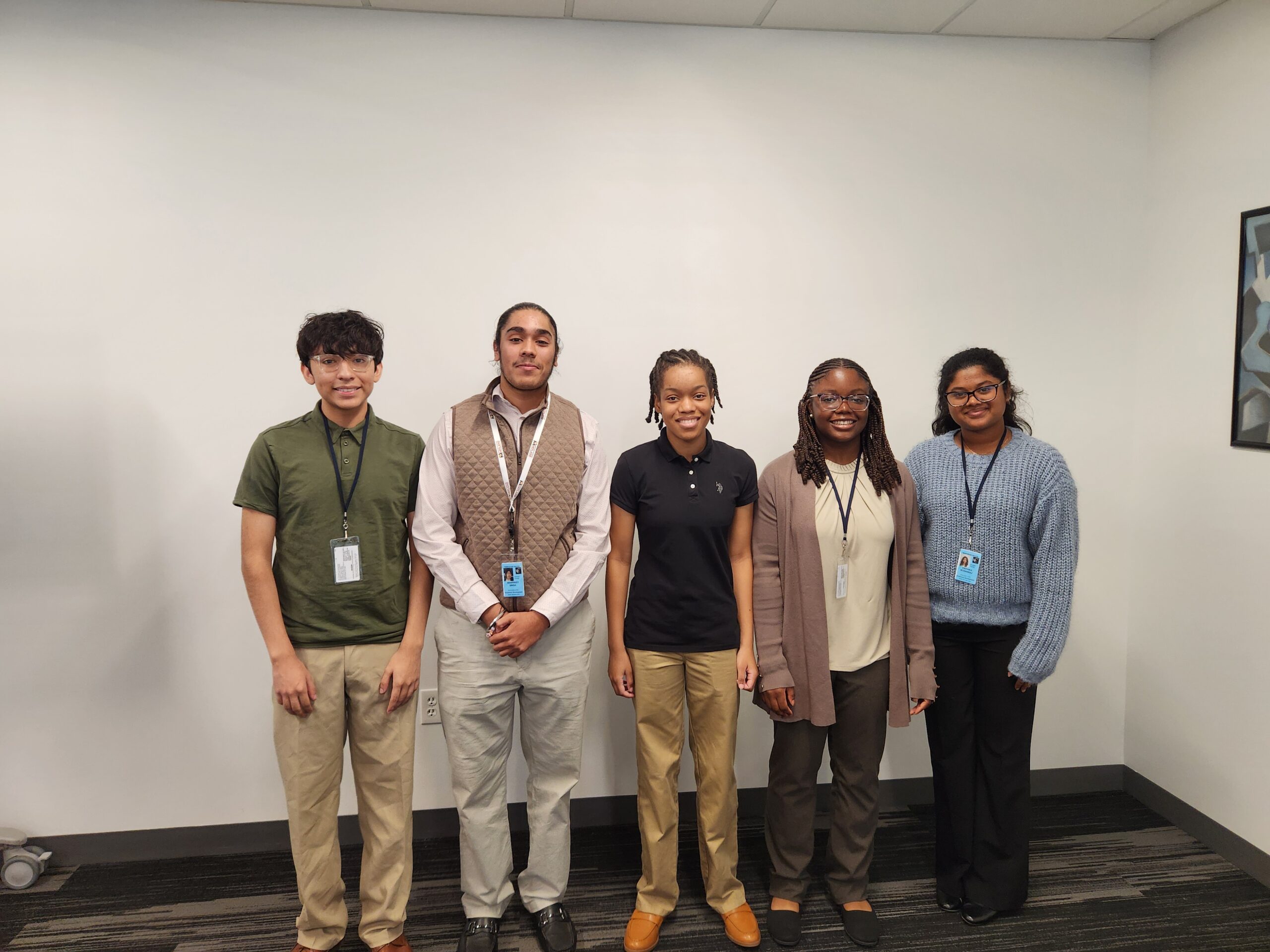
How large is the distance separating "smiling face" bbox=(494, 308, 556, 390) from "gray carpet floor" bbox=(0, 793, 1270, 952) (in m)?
1.61

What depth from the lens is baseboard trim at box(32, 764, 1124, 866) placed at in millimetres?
2670

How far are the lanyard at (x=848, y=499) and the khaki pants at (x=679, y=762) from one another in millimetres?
453

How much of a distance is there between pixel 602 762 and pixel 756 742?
60cm

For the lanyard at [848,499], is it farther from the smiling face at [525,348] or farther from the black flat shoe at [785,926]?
the black flat shoe at [785,926]

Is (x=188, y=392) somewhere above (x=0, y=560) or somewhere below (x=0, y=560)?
above

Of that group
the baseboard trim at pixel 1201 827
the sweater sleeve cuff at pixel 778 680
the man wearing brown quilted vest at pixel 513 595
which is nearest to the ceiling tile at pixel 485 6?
the man wearing brown quilted vest at pixel 513 595

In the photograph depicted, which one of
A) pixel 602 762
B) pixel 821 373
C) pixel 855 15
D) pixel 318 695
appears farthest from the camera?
pixel 602 762

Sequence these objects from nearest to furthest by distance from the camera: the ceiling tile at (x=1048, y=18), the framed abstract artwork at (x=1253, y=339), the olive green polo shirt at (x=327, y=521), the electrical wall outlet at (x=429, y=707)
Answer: the olive green polo shirt at (x=327, y=521)
the framed abstract artwork at (x=1253, y=339)
the ceiling tile at (x=1048, y=18)
the electrical wall outlet at (x=429, y=707)

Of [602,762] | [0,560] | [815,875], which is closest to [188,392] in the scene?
[0,560]

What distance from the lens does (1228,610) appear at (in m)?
2.70

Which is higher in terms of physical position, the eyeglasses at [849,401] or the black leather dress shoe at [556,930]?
the eyeglasses at [849,401]

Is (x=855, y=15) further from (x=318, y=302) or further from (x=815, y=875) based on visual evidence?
(x=815, y=875)

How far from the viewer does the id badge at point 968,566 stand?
2229 millimetres

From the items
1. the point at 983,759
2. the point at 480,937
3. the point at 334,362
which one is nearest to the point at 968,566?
the point at 983,759
